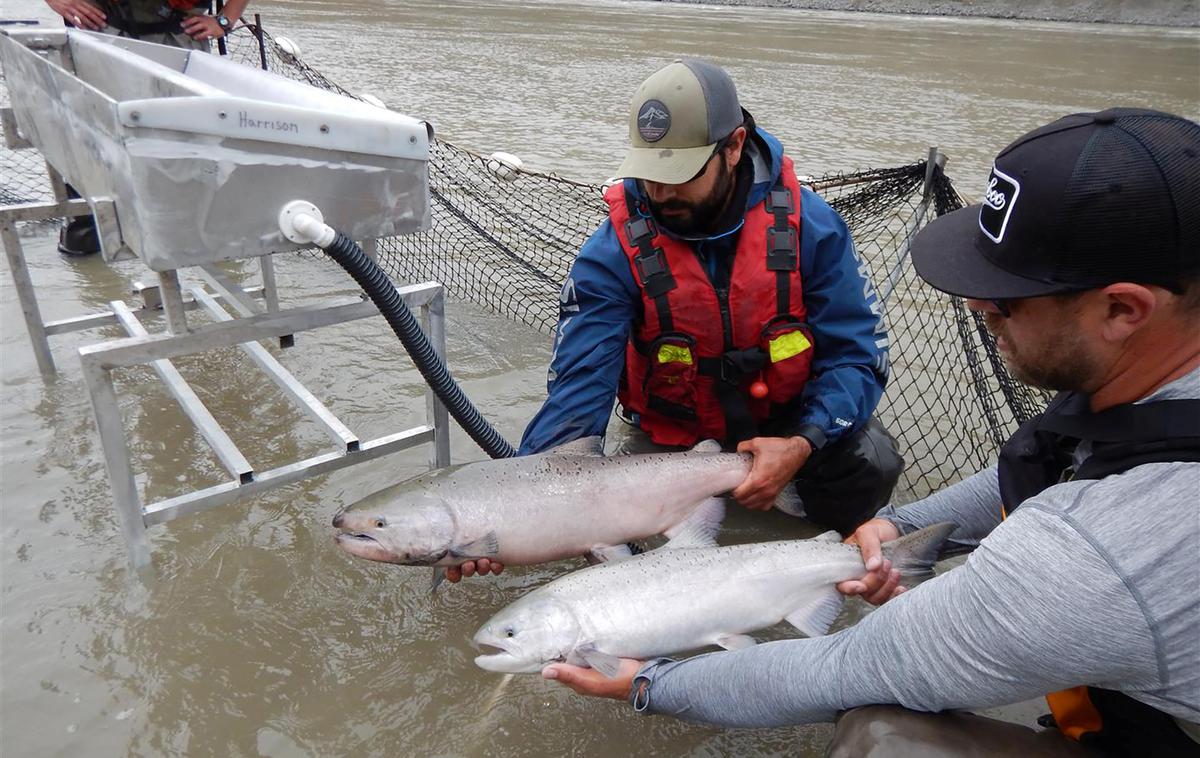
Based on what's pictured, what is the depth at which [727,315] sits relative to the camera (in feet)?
11.5

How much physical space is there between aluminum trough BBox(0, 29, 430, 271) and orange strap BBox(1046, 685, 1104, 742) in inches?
103

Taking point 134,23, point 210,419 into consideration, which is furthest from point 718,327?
point 134,23

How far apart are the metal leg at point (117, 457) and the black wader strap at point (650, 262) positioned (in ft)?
6.79

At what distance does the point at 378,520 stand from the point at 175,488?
5.69ft

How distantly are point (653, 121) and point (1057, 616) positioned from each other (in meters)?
2.25

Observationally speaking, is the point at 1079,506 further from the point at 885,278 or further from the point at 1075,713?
the point at 885,278

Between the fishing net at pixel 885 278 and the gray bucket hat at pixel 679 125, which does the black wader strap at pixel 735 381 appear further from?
the fishing net at pixel 885 278

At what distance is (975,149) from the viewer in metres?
11.6

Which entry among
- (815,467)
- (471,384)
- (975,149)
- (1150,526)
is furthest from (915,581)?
(975,149)

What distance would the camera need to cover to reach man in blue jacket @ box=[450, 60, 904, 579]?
3.40 meters

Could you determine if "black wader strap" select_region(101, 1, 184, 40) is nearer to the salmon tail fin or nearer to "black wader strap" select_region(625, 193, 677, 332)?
"black wader strap" select_region(625, 193, 677, 332)

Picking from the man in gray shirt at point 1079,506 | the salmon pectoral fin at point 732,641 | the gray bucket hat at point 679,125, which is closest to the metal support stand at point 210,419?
the gray bucket hat at point 679,125

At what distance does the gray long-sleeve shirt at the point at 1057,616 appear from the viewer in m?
1.57

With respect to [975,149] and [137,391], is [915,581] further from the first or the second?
[975,149]
